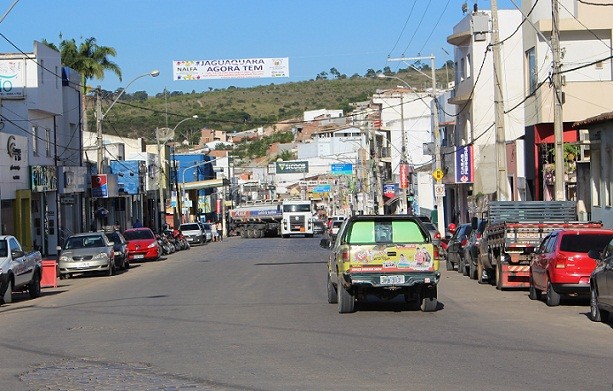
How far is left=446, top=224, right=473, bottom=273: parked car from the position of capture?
34812 mm

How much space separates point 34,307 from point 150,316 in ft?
16.9

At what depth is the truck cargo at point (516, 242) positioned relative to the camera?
25.8 metres

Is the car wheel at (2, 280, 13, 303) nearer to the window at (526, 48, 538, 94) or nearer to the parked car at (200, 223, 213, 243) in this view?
the window at (526, 48, 538, 94)

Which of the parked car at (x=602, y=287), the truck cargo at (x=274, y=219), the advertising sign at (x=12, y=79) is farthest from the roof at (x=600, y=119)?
the truck cargo at (x=274, y=219)

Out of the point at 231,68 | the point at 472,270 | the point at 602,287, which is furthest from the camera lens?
the point at 231,68

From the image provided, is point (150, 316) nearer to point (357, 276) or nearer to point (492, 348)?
point (357, 276)

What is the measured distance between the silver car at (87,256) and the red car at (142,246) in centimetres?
1132

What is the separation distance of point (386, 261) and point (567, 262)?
4.06 m

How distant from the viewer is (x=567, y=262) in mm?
20984

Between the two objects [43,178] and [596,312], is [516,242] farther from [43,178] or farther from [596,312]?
[43,178]

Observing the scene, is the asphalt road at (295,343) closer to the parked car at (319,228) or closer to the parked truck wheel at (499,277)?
the parked truck wheel at (499,277)

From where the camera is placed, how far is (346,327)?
17516mm

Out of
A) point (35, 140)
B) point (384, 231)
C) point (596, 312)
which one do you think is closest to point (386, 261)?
point (384, 231)

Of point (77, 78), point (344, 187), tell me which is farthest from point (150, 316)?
point (344, 187)
